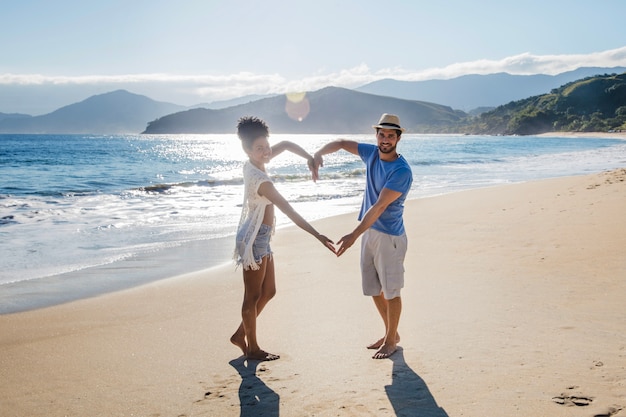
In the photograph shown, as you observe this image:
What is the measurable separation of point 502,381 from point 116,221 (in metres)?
10.6

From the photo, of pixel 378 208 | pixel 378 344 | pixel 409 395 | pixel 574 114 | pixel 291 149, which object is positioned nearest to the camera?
pixel 409 395

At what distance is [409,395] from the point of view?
3199 mm

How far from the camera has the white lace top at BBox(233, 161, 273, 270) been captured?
381 cm

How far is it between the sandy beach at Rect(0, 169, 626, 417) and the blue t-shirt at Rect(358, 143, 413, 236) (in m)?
0.98

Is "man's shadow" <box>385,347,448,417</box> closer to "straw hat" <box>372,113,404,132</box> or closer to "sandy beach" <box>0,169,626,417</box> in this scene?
"sandy beach" <box>0,169,626,417</box>

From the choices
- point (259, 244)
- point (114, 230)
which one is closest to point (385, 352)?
point (259, 244)

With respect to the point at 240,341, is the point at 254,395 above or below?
below

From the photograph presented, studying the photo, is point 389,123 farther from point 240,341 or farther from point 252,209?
point 240,341

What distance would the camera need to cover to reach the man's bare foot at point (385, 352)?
3840mm

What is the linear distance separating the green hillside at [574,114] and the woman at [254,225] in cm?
11143

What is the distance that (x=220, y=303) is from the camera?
5414mm

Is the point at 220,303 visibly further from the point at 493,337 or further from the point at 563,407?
the point at 563,407

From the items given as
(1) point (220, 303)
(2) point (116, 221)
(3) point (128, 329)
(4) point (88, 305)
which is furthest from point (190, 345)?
(2) point (116, 221)

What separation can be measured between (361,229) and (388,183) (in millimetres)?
390
